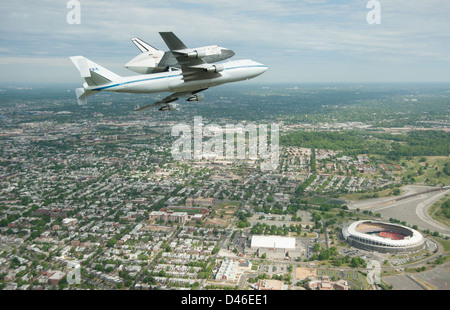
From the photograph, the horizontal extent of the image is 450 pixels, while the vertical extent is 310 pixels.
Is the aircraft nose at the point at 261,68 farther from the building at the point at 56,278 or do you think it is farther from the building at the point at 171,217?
the building at the point at 171,217

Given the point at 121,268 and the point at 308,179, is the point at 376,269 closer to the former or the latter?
the point at 121,268

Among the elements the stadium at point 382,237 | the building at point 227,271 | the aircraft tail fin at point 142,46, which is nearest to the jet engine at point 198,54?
the aircraft tail fin at point 142,46

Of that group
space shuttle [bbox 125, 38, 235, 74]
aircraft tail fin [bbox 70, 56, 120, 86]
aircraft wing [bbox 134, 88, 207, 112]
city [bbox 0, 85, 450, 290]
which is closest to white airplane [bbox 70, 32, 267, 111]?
aircraft tail fin [bbox 70, 56, 120, 86]

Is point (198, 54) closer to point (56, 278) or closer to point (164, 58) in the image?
point (164, 58)

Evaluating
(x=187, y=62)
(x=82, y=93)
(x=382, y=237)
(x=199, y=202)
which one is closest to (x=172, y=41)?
(x=187, y=62)

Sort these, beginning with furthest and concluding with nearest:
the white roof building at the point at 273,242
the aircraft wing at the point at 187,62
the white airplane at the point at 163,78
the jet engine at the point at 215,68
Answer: the white roof building at the point at 273,242 → the jet engine at the point at 215,68 → the white airplane at the point at 163,78 → the aircraft wing at the point at 187,62

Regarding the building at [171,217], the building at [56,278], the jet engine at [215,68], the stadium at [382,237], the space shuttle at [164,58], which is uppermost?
the space shuttle at [164,58]

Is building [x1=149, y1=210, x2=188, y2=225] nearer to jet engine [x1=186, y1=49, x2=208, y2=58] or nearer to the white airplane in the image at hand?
the white airplane
